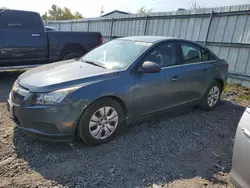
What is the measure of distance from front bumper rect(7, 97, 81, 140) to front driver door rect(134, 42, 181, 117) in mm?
1084

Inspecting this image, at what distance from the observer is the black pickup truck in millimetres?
6031

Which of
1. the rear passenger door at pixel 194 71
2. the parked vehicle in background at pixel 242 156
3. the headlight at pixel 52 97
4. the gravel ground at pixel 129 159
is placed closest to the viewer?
the parked vehicle in background at pixel 242 156

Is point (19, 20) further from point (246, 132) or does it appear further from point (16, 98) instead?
point (246, 132)

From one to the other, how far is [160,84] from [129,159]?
1.38 m

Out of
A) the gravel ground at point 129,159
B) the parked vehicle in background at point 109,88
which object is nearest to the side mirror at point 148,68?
the parked vehicle in background at point 109,88

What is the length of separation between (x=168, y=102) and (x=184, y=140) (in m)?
0.73

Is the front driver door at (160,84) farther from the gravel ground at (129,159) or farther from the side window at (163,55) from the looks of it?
the gravel ground at (129,159)

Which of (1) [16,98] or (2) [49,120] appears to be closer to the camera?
(2) [49,120]

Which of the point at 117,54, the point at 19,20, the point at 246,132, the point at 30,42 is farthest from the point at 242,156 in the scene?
the point at 19,20

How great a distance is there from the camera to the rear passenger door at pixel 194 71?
415 cm

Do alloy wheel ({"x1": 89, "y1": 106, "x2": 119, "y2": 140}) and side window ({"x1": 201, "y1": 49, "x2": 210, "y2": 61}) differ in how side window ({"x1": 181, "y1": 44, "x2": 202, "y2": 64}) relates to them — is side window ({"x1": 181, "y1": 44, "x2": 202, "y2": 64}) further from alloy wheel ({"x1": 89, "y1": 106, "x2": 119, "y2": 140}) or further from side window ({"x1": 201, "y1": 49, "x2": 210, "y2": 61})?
alloy wheel ({"x1": 89, "y1": 106, "x2": 119, "y2": 140})

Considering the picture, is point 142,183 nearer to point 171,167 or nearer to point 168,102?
point 171,167

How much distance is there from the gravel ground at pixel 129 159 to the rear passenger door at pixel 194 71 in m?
0.72

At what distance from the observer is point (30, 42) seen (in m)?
6.32
